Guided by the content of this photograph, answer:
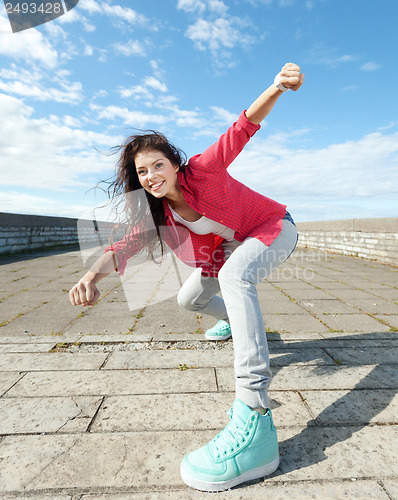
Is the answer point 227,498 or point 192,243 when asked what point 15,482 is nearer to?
point 227,498

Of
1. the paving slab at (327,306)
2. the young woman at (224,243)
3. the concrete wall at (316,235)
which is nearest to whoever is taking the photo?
the young woman at (224,243)

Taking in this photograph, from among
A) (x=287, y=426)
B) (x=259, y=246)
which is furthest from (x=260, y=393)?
(x=259, y=246)

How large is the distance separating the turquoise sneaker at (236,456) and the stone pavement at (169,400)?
4cm

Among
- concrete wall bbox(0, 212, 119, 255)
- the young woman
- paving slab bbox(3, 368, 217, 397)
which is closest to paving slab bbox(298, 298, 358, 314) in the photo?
the young woman

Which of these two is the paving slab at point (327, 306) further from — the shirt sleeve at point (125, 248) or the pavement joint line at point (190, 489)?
the pavement joint line at point (190, 489)

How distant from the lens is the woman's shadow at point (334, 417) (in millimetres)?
1427

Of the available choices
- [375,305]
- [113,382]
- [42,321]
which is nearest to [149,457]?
[113,382]

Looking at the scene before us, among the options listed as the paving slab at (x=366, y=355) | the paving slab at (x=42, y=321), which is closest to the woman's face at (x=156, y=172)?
the paving slab at (x=366, y=355)

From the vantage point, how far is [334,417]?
1699mm

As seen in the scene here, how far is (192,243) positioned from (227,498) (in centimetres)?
136

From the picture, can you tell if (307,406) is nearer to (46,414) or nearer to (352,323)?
(46,414)

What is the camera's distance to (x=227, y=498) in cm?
124

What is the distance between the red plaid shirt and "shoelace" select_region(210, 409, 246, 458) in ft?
2.97

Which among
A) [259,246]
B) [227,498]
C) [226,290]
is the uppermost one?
[259,246]
